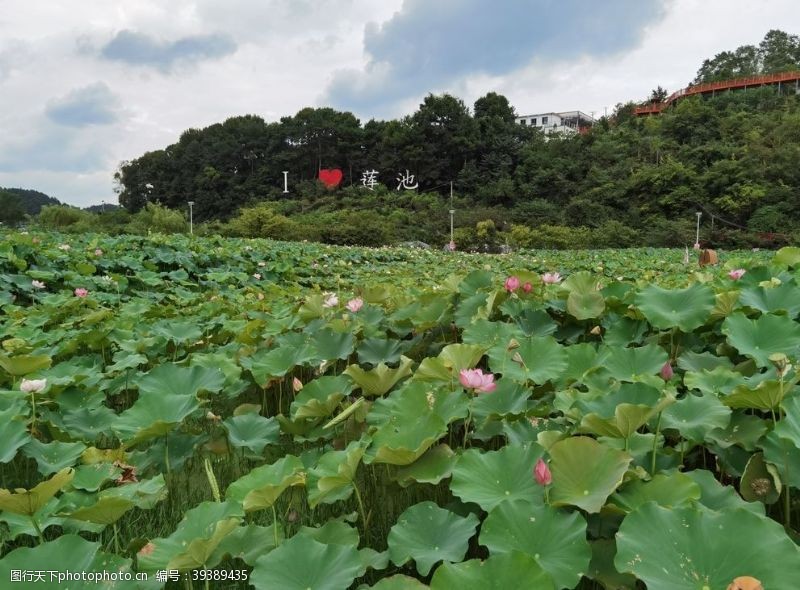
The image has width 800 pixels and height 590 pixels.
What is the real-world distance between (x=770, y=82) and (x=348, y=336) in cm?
4241

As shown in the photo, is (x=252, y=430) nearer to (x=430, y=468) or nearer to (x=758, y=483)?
(x=430, y=468)

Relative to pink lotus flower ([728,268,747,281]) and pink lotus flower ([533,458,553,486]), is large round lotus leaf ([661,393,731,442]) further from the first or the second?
pink lotus flower ([728,268,747,281])

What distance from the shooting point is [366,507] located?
3.67 feet

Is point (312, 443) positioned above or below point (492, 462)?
below

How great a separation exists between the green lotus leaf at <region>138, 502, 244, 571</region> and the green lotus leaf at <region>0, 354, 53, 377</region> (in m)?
0.96

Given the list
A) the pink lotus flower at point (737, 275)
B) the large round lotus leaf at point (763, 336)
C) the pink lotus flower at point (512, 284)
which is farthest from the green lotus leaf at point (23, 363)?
the pink lotus flower at point (737, 275)

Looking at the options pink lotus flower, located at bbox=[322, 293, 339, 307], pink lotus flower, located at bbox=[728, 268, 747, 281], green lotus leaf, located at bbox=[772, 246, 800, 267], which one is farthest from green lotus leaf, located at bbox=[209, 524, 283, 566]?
green lotus leaf, located at bbox=[772, 246, 800, 267]

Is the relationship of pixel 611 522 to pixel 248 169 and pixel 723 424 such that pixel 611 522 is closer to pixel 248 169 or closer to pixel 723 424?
pixel 723 424

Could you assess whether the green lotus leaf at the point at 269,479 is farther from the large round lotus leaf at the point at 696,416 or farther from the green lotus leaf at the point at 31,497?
the large round lotus leaf at the point at 696,416

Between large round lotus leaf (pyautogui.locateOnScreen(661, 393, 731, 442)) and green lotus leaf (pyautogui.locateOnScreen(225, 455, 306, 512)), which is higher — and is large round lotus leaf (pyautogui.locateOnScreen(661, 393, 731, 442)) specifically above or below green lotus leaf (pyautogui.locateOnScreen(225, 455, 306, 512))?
above

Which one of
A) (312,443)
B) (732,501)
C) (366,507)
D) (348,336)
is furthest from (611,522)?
(348,336)

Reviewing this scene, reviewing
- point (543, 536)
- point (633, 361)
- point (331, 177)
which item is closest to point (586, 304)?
point (633, 361)

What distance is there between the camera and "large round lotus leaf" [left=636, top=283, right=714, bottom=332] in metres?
1.39

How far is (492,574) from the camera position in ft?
2.15
